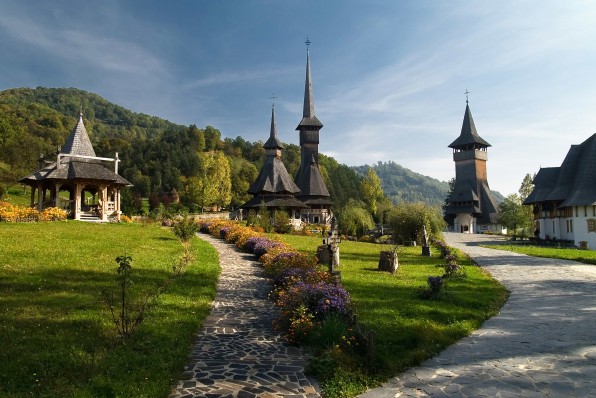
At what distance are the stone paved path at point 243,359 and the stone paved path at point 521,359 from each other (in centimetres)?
133

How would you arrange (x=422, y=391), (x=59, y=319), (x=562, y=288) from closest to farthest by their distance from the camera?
(x=422, y=391)
(x=59, y=319)
(x=562, y=288)

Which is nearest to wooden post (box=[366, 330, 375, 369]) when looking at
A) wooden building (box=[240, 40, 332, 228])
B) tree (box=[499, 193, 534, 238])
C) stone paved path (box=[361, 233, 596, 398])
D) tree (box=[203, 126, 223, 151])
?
stone paved path (box=[361, 233, 596, 398])

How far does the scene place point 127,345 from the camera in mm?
6848

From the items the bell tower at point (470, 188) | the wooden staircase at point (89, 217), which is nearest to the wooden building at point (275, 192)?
the wooden staircase at point (89, 217)

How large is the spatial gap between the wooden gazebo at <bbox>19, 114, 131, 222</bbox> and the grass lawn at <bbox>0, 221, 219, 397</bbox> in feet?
48.6

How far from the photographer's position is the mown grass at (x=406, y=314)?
6.34 m

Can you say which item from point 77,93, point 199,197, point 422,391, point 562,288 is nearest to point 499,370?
point 422,391

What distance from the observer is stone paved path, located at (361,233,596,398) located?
18.7ft

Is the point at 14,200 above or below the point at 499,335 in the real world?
above

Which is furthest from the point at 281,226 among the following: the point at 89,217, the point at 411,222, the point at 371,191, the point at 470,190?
the point at 371,191

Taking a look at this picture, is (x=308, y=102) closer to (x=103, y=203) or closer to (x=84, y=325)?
(x=103, y=203)

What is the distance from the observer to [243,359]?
673cm

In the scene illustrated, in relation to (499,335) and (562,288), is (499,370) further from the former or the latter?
(562,288)

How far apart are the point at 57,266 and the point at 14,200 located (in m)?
47.5
